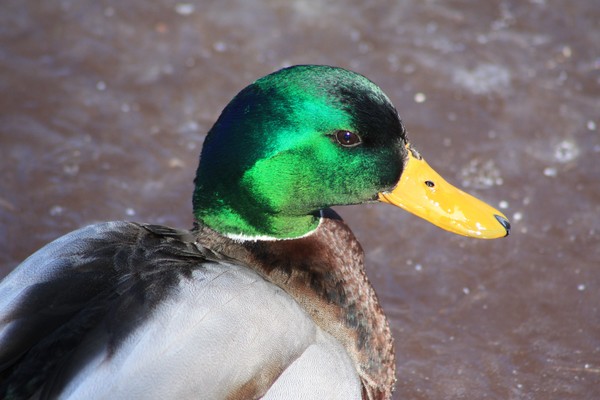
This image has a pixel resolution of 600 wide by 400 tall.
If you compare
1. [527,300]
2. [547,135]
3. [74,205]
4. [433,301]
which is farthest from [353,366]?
[547,135]

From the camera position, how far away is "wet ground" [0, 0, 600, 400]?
3.78m

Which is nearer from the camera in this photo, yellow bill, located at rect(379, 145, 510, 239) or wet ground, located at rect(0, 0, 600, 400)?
yellow bill, located at rect(379, 145, 510, 239)

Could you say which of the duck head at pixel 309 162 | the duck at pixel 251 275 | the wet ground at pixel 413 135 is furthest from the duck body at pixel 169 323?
the wet ground at pixel 413 135

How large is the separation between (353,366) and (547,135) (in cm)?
242

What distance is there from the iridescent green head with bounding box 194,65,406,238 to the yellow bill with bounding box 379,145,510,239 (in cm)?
5

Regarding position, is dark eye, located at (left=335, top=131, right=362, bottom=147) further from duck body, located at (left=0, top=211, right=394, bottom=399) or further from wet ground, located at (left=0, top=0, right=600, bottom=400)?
wet ground, located at (left=0, top=0, right=600, bottom=400)

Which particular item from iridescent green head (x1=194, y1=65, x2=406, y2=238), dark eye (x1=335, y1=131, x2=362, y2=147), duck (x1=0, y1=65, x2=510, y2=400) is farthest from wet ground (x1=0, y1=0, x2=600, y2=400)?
dark eye (x1=335, y1=131, x2=362, y2=147)

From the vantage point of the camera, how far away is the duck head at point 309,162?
271 centimetres

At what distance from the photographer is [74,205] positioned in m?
4.31

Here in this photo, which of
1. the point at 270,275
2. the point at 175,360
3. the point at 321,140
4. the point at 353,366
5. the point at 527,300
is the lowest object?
the point at 527,300

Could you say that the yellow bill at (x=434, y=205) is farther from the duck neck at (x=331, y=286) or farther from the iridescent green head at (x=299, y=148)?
the duck neck at (x=331, y=286)

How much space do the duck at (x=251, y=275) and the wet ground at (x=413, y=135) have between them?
2.71ft

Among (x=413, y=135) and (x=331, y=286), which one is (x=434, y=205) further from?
(x=413, y=135)

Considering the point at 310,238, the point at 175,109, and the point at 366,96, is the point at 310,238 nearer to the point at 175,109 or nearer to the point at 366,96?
the point at 366,96
